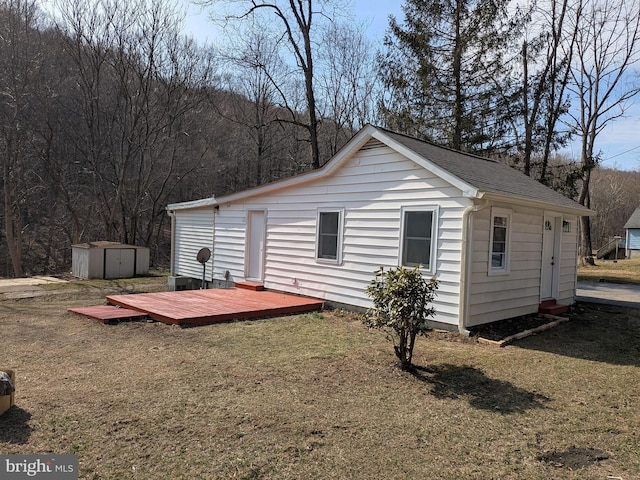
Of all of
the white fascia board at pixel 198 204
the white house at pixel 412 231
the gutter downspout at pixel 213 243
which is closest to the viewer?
the white house at pixel 412 231

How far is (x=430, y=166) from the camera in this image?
705cm

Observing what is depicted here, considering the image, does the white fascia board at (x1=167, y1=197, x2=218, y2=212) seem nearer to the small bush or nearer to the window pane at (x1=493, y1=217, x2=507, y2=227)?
the window pane at (x1=493, y1=217, x2=507, y2=227)

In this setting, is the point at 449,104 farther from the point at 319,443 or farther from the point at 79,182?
the point at 79,182

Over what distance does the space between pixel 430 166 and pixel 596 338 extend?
154 inches

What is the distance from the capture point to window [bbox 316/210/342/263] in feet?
29.0

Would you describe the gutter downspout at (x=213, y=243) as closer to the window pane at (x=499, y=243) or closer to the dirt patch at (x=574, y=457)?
the window pane at (x=499, y=243)

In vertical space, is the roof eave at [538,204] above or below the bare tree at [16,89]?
below

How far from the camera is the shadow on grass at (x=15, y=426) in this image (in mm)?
3082

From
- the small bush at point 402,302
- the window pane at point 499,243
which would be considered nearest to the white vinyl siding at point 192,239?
the window pane at point 499,243

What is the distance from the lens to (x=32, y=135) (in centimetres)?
1853

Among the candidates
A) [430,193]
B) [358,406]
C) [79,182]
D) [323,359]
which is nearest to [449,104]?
[430,193]

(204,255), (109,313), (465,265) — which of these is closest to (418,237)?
(465,265)

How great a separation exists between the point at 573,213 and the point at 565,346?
3.93 metres

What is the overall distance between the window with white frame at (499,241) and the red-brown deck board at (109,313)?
6.03m
